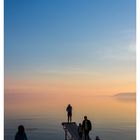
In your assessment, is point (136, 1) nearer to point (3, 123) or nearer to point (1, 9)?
point (1, 9)

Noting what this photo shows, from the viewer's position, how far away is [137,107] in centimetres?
541

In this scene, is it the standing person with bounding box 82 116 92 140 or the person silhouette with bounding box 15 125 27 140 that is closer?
the person silhouette with bounding box 15 125 27 140

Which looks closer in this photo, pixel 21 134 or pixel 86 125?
pixel 21 134

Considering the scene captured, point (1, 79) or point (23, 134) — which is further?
point (23, 134)

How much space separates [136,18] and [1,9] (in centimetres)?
142

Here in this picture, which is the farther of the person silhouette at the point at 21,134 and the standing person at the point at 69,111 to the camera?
the standing person at the point at 69,111

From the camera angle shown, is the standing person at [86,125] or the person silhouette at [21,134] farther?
the standing person at [86,125]

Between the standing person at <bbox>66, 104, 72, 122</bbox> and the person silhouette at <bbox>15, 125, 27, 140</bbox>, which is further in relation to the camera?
the standing person at <bbox>66, 104, 72, 122</bbox>

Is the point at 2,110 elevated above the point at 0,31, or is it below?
below

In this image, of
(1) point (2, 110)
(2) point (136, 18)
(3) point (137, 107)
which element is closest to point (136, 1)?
(2) point (136, 18)

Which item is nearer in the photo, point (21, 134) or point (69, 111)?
point (21, 134)

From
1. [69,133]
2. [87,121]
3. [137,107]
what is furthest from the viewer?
[69,133]

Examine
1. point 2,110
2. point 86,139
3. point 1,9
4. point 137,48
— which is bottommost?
point 86,139

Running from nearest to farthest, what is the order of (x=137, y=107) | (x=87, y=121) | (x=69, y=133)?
(x=137, y=107) < (x=87, y=121) < (x=69, y=133)
